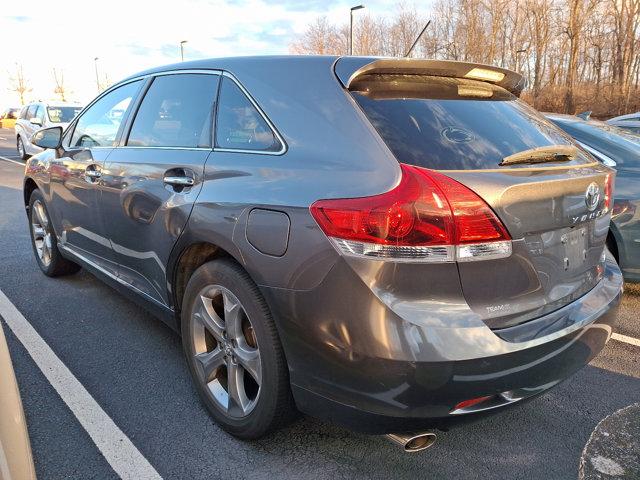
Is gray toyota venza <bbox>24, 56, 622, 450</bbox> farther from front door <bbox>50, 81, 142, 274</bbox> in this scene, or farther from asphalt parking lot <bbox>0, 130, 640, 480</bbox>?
front door <bbox>50, 81, 142, 274</bbox>

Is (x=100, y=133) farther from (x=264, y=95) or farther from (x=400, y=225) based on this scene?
(x=400, y=225)

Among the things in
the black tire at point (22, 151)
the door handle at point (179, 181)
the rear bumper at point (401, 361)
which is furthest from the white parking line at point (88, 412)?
the black tire at point (22, 151)

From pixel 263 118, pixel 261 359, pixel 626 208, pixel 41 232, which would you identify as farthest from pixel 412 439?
pixel 41 232

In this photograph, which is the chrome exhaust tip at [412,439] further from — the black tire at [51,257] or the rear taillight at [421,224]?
the black tire at [51,257]

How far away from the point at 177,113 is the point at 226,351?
53.9 inches

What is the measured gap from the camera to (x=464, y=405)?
1.79 m

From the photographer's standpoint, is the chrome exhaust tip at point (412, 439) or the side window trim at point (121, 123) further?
the side window trim at point (121, 123)

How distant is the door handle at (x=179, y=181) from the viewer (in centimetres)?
247

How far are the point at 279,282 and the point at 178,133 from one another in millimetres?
1303

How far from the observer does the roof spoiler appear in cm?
209

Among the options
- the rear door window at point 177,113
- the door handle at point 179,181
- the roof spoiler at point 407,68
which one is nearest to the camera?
the roof spoiler at point 407,68

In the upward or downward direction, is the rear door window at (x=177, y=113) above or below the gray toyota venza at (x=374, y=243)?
above

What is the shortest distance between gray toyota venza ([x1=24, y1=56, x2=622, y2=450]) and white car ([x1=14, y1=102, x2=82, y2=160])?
12827mm

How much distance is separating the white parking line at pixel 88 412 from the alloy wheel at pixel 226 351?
0.42 m
